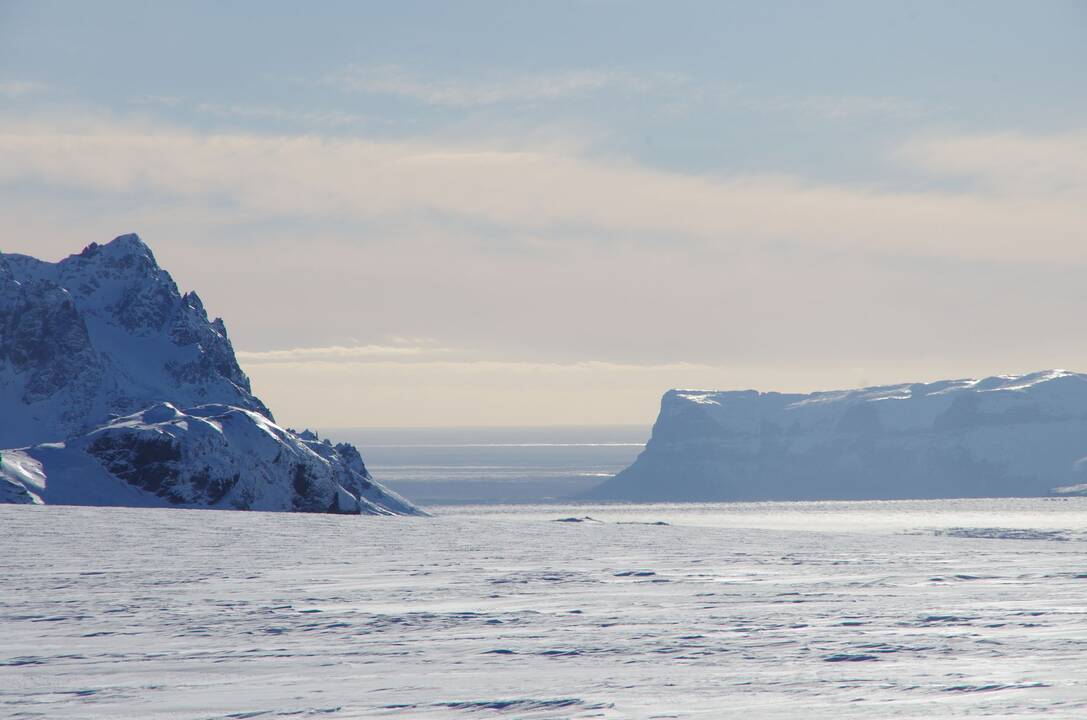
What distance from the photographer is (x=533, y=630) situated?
16.5 meters

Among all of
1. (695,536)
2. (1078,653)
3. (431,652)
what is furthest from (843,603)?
(695,536)

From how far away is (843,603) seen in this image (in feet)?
63.8

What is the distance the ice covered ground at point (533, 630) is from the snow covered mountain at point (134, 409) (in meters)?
53.6

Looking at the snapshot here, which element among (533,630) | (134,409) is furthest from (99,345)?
(533,630)

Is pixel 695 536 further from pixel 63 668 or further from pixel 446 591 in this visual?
pixel 63 668

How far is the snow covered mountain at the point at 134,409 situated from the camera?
84.6 metres

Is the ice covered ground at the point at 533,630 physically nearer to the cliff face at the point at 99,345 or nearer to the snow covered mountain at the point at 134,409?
the snow covered mountain at the point at 134,409

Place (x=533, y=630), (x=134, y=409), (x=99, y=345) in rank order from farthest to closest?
(x=99, y=345) < (x=134, y=409) < (x=533, y=630)

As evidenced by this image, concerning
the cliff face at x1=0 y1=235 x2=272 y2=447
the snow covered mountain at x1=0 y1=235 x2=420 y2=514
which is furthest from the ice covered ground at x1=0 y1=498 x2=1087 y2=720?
the cliff face at x1=0 y1=235 x2=272 y2=447

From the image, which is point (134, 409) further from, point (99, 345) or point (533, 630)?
point (533, 630)

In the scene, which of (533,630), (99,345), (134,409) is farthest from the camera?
(99,345)

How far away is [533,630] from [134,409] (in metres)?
134

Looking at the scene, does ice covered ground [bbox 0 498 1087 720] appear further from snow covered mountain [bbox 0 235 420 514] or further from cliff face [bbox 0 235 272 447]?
cliff face [bbox 0 235 272 447]

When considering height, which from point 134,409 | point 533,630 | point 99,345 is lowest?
point 533,630
